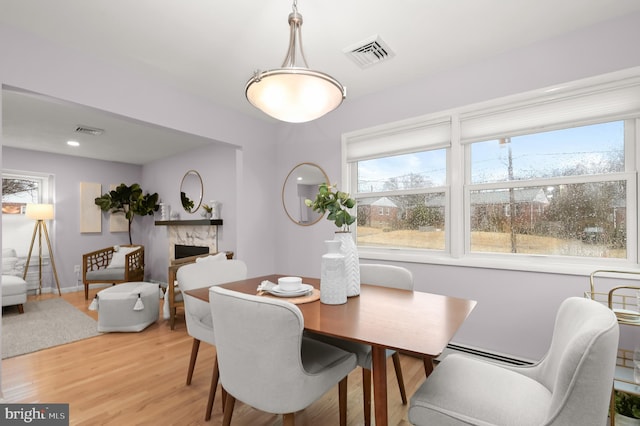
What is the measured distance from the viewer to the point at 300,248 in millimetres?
3393

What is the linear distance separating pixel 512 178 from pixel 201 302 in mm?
2458

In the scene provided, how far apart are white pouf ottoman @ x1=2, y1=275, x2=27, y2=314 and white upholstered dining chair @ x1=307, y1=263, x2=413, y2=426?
415 cm

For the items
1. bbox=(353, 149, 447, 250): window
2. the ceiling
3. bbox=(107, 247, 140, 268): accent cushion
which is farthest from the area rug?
bbox=(353, 149, 447, 250): window

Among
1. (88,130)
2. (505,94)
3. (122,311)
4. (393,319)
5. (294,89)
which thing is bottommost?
(122,311)

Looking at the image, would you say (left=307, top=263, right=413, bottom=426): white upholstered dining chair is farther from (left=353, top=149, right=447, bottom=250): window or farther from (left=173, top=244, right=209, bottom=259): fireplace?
(left=173, top=244, right=209, bottom=259): fireplace

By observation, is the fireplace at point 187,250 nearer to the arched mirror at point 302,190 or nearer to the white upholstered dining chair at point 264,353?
the arched mirror at point 302,190

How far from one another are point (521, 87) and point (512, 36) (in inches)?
13.8

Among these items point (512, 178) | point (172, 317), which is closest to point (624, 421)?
point (512, 178)

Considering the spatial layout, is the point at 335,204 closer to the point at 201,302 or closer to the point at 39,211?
the point at 201,302

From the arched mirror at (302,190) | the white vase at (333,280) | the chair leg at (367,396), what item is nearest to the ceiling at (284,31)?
the arched mirror at (302,190)

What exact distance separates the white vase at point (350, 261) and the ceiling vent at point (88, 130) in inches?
154

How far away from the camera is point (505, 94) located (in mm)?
2193

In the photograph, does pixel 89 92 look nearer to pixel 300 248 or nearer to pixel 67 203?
pixel 300 248

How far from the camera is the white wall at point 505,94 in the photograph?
189cm
